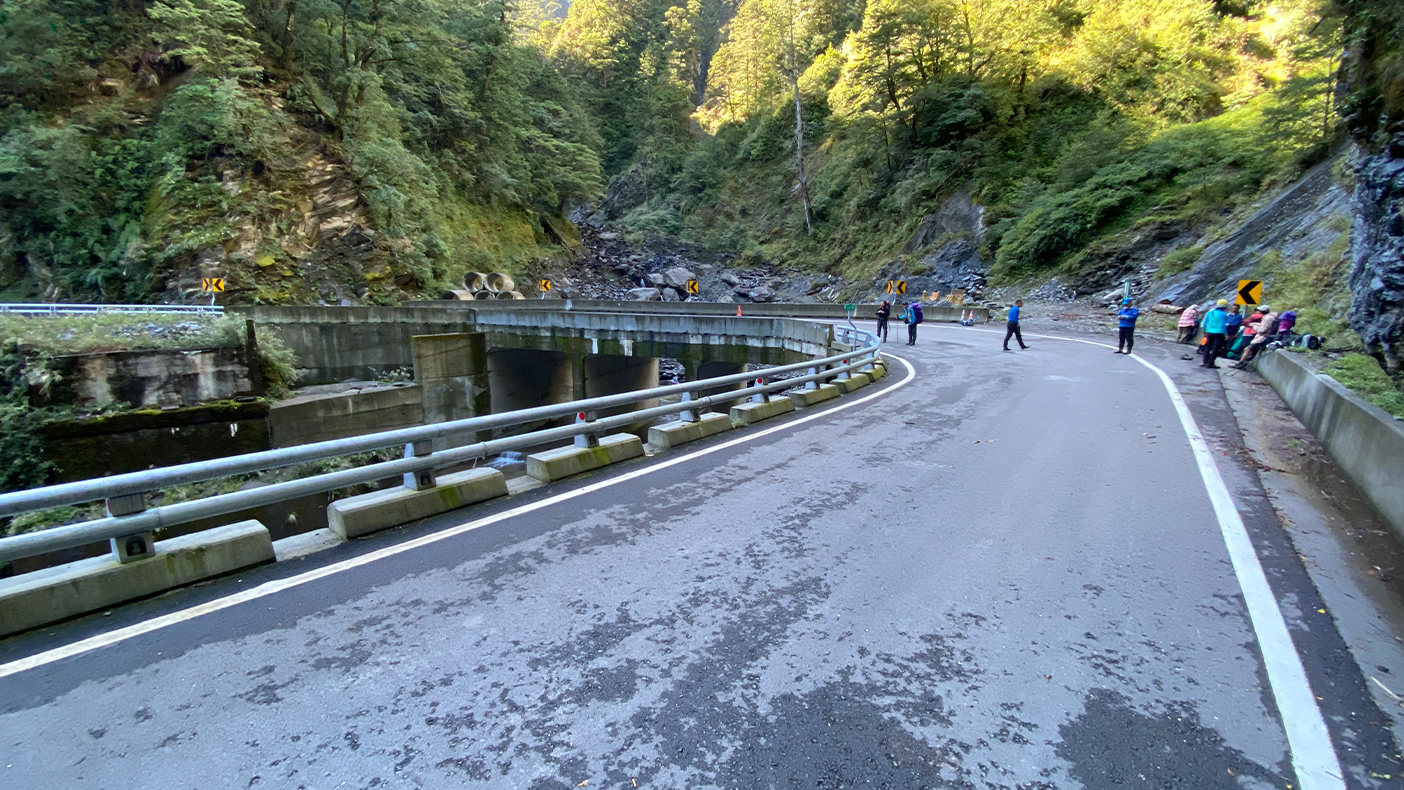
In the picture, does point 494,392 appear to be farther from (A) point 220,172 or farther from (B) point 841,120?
(B) point 841,120

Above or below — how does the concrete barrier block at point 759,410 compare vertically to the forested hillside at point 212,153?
below

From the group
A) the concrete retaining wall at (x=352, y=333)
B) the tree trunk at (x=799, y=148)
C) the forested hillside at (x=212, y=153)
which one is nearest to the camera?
the concrete retaining wall at (x=352, y=333)

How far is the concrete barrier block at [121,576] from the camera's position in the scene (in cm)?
344

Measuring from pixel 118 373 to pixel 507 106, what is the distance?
121 ft

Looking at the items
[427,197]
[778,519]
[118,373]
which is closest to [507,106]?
[427,197]

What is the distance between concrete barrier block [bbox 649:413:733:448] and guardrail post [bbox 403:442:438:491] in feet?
9.78

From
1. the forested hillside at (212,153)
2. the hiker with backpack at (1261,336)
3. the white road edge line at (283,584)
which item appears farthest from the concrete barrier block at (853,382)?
the forested hillside at (212,153)

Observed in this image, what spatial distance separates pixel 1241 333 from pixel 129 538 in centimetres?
2018

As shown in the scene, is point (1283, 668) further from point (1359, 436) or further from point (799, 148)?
point (799, 148)

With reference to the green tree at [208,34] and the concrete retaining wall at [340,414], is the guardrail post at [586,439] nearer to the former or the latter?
the concrete retaining wall at [340,414]

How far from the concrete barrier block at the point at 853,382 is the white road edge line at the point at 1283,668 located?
6.85 meters

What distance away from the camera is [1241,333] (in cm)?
1523

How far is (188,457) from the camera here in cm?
1486

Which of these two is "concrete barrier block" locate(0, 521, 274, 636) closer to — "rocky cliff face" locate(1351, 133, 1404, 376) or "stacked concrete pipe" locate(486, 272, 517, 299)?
"rocky cliff face" locate(1351, 133, 1404, 376)
